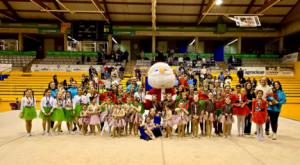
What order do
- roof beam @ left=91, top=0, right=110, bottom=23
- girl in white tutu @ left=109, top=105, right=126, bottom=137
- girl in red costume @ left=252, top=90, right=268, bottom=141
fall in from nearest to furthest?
girl in red costume @ left=252, top=90, right=268, bottom=141 < girl in white tutu @ left=109, top=105, right=126, bottom=137 < roof beam @ left=91, top=0, right=110, bottom=23

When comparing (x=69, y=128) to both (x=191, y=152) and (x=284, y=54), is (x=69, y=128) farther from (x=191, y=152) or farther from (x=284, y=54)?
(x=284, y=54)

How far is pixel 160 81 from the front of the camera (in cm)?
589

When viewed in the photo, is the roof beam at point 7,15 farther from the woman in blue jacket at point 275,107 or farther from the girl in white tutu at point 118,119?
the woman in blue jacket at point 275,107

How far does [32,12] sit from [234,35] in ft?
53.2

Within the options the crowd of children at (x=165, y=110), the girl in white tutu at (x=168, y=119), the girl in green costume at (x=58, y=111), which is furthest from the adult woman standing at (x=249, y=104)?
the girl in green costume at (x=58, y=111)

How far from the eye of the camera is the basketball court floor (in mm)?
4152

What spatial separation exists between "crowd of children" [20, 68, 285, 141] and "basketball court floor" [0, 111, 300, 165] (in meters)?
0.32

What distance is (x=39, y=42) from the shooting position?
25344 mm

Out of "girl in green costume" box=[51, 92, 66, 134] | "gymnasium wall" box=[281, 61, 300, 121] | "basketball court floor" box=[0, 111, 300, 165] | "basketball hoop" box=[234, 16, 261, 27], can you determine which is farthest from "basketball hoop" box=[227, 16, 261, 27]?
"girl in green costume" box=[51, 92, 66, 134]

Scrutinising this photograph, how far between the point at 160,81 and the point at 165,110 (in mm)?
698

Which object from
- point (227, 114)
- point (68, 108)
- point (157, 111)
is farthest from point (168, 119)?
point (68, 108)

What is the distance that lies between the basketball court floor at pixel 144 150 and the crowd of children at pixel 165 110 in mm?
322

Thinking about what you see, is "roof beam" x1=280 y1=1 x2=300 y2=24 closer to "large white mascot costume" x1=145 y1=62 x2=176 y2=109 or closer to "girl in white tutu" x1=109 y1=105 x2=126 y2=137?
"large white mascot costume" x1=145 y1=62 x2=176 y2=109

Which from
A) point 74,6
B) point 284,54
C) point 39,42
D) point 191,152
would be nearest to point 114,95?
point 191,152
